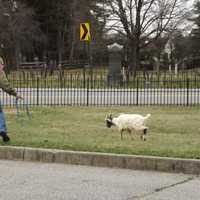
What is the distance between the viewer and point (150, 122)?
14211mm

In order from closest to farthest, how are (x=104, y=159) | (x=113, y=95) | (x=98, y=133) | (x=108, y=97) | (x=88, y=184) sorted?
(x=88, y=184), (x=104, y=159), (x=98, y=133), (x=108, y=97), (x=113, y=95)

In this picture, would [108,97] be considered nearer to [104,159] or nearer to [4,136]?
[4,136]

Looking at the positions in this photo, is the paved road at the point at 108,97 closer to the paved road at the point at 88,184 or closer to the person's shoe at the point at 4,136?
the person's shoe at the point at 4,136

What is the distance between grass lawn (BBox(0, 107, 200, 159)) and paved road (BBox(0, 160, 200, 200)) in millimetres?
824

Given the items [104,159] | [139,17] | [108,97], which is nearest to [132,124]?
[104,159]

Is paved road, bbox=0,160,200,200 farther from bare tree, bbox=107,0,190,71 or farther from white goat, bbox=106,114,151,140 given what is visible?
bare tree, bbox=107,0,190,71

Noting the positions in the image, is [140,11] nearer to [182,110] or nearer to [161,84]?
[161,84]

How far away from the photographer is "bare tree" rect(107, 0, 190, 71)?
43.2 meters

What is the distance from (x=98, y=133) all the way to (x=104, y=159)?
2.62 meters

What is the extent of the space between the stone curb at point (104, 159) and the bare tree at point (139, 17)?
109 ft

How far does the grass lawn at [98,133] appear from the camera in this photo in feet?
33.1

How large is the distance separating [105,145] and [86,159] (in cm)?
83

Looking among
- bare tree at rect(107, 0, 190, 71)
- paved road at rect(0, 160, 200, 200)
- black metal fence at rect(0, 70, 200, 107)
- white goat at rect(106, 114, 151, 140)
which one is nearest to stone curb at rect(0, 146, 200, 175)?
paved road at rect(0, 160, 200, 200)

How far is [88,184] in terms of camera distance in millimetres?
8141
